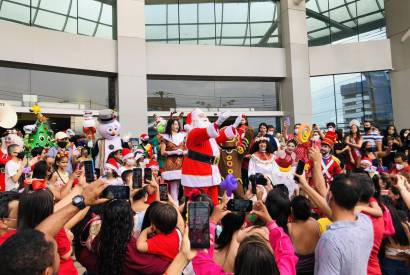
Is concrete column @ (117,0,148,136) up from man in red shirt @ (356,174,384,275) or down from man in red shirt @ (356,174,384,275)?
up

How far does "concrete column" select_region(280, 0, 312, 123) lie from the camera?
1469 centimetres

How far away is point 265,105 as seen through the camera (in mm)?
15328

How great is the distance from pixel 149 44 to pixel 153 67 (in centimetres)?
86

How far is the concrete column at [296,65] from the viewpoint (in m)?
14.7

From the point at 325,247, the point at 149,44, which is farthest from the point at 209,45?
the point at 325,247

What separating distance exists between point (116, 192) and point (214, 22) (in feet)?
43.8

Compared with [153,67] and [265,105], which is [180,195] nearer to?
[153,67]

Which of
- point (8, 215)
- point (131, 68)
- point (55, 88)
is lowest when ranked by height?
point (8, 215)

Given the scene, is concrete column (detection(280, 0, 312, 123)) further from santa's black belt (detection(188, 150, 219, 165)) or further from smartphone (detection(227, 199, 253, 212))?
smartphone (detection(227, 199, 253, 212))

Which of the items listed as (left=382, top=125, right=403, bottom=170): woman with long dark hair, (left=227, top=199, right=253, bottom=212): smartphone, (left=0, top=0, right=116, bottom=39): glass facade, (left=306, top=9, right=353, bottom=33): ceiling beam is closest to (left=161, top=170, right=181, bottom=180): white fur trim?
(left=227, top=199, right=253, bottom=212): smartphone

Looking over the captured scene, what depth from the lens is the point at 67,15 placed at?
12680mm

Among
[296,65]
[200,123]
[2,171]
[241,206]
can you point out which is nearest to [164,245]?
[241,206]

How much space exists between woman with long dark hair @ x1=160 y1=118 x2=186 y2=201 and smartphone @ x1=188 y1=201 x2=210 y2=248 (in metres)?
5.12

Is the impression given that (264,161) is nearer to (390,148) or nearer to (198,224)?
(390,148)
